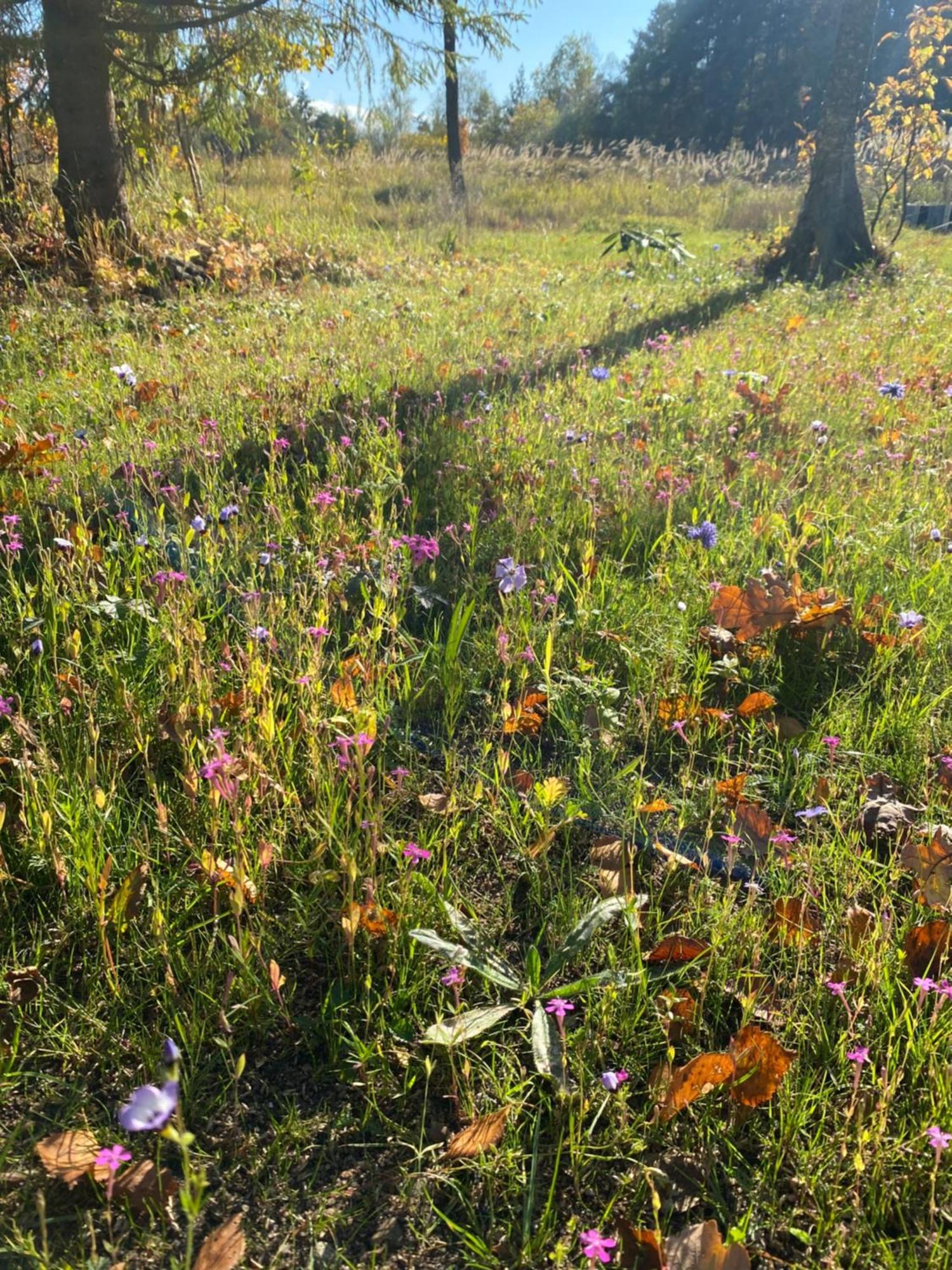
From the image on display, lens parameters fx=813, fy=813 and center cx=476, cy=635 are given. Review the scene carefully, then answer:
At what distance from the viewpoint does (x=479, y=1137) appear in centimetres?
123

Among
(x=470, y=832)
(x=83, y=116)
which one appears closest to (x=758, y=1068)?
(x=470, y=832)

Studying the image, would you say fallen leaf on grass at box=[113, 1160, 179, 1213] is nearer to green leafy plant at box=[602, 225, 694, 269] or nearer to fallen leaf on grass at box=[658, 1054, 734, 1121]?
fallen leaf on grass at box=[658, 1054, 734, 1121]

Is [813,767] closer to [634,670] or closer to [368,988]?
[634,670]

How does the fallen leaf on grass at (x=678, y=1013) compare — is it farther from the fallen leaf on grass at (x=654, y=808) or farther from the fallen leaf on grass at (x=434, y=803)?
the fallen leaf on grass at (x=434, y=803)

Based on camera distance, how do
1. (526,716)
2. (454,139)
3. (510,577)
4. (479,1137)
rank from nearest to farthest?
(479,1137) → (526,716) → (510,577) → (454,139)

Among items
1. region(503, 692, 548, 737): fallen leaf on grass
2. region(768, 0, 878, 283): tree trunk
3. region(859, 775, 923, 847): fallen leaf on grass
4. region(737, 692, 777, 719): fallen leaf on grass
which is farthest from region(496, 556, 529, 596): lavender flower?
region(768, 0, 878, 283): tree trunk

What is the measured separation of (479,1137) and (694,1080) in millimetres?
341

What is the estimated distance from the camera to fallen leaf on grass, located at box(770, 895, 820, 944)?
1503 millimetres

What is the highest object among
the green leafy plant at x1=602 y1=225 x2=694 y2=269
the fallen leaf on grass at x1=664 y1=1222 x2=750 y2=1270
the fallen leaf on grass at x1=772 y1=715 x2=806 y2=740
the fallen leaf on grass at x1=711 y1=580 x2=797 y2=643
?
the green leafy plant at x1=602 y1=225 x2=694 y2=269

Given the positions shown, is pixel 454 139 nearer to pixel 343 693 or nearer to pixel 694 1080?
pixel 343 693

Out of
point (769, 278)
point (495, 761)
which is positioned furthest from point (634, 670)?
point (769, 278)

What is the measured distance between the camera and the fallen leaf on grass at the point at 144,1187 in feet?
3.70

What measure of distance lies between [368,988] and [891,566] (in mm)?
2220

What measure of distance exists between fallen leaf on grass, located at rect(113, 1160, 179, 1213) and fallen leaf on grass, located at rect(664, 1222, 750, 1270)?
69cm
